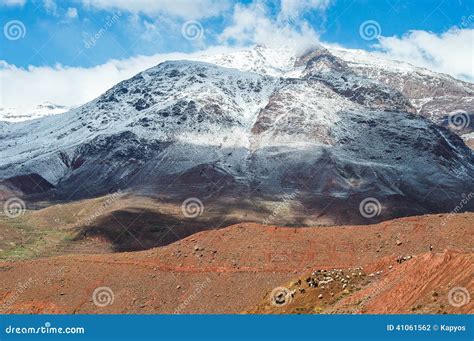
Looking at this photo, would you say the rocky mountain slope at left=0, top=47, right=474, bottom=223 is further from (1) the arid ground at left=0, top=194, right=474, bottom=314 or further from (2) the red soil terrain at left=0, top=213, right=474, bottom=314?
(2) the red soil terrain at left=0, top=213, right=474, bottom=314

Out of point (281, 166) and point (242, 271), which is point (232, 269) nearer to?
point (242, 271)

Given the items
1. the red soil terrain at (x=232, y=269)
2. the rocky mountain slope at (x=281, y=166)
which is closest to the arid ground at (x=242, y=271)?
the red soil terrain at (x=232, y=269)

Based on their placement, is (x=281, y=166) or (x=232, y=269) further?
(x=281, y=166)

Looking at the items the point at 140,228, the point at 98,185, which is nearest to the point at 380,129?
the point at 98,185

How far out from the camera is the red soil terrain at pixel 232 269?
39594mm

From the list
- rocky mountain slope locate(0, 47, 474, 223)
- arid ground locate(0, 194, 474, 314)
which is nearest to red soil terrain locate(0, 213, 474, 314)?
arid ground locate(0, 194, 474, 314)

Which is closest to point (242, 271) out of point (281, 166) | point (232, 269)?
point (232, 269)

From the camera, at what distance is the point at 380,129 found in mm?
192750

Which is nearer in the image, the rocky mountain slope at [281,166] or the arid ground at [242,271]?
the arid ground at [242,271]

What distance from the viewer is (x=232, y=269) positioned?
4381 centimetres

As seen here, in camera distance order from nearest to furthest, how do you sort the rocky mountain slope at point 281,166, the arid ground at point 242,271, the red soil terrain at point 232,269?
the arid ground at point 242,271 → the red soil terrain at point 232,269 → the rocky mountain slope at point 281,166

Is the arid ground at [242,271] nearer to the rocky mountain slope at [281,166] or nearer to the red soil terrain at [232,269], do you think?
the red soil terrain at [232,269]

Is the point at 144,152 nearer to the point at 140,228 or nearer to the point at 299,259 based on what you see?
the point at 140,228

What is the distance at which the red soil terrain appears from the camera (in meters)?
39.6
